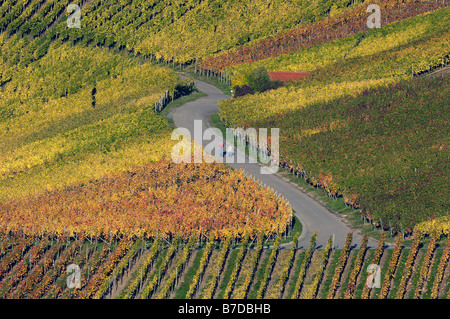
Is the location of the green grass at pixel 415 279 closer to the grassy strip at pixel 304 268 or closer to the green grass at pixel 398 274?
the green grass at pixel 398 274

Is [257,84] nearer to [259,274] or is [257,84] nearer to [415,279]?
[259,274]

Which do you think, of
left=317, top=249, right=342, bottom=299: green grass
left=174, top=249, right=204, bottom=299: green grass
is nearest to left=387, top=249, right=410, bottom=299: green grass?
left=317, top=249, right=342, bottom=299: green grass

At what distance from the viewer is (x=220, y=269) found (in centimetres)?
7431

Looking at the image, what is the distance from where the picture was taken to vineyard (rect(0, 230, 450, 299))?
7038 centimetres

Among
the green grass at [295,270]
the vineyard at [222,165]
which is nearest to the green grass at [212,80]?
the vineyard at [222,165]

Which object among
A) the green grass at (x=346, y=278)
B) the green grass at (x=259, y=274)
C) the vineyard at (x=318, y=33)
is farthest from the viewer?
the vineyard at (x=318, y=33)

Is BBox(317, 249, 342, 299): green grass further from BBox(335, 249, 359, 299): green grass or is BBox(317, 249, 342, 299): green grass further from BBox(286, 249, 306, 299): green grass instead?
BBox(286, 249, 306, 299): green grass

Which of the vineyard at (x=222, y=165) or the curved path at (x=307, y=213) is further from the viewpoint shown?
the curved path at (x=307, y=213)

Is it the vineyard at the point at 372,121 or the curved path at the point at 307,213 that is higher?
the vineyard at the point at 372,121

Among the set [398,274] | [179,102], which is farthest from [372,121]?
[398,274]

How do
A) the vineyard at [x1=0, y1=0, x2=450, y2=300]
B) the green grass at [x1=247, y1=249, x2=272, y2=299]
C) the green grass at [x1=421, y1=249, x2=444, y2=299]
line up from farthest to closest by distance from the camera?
the vineyard at [x1=0, y1=0, x2=450, y2=300] < the green grass at [x1=247, y1=249, x2=272, y2=299] < the green grass at [x1=421, y1=249, x2=444, y2=299]

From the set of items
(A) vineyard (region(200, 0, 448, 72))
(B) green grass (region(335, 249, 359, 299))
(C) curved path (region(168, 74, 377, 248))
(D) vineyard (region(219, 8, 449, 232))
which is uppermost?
(A) vineyard (region(200, 0, 448, 72))

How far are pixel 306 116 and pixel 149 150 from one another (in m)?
18.9

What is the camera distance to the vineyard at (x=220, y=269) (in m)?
70.4
